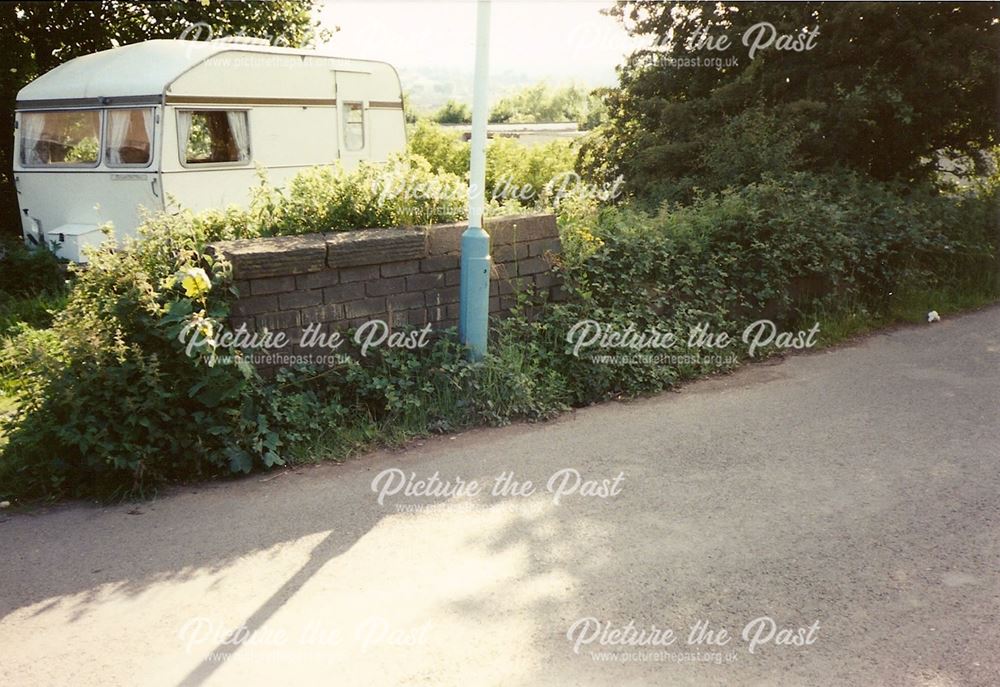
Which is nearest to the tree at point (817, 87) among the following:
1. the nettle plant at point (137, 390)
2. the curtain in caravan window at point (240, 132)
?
the curtain in caravan window at point (240, 132)

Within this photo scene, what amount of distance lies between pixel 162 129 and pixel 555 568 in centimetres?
827

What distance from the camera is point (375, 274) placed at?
6.02 metres

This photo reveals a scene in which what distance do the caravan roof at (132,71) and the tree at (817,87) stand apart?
5.30 metres

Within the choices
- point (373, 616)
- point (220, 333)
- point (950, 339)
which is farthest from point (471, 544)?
point (950, 339)

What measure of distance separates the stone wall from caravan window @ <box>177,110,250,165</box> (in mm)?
5569

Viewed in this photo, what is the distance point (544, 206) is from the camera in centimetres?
745

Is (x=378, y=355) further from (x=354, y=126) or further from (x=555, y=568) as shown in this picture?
(x=354, y=126)

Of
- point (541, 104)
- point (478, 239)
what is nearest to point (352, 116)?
point (478, 239)

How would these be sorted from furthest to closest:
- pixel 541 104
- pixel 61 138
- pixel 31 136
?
pixel 541 104 < pixel 31 136 < pixel 61 138

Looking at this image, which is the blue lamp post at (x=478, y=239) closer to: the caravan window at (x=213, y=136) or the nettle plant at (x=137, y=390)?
the nettle plant at (x=137, y=390)

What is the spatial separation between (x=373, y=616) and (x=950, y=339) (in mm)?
7112

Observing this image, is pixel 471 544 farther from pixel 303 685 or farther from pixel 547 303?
pixel 547 303

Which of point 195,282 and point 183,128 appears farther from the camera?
point 183,128

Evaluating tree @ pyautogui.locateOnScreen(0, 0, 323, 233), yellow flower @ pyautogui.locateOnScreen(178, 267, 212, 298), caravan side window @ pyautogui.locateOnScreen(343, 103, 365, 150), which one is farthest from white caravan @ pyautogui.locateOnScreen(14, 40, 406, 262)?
yellow flower @ pyautogui.locateOnScreen(178, 267, 212, 298)
